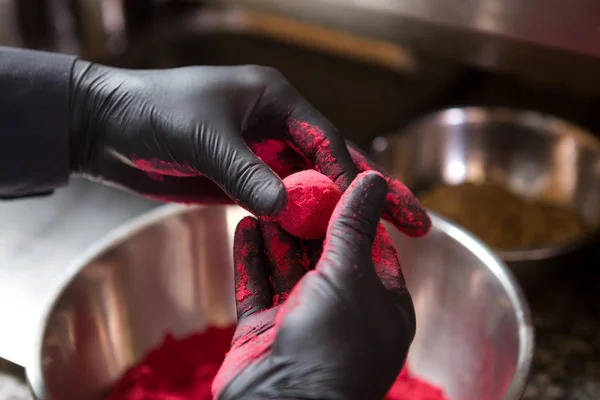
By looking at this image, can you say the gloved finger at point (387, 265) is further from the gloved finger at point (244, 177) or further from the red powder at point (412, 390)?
the red powder at point (412, 390)

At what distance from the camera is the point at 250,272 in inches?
26.8

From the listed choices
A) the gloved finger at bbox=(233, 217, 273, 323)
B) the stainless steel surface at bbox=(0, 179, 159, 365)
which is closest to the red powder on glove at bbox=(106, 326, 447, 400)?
the stainless steel surface at bbox=(0, 179, 159, 365)

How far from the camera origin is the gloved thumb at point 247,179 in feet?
2.09

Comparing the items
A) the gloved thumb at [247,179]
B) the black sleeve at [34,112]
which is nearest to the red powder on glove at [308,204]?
the gloved thumb at [247,179]

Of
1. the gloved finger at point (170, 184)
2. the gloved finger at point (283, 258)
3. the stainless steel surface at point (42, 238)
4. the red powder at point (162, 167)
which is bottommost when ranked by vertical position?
the stainless steel surface at point (42, 238)

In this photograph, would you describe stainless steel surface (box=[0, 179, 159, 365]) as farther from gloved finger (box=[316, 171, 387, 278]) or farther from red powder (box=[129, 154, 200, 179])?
gloved finger (box=[316, 171, 387, 278])

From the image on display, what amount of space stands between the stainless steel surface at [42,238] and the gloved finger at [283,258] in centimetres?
42

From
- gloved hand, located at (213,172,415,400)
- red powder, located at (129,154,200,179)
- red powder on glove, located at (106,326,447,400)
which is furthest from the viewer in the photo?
red powder on glove, located at (106,326,447,400)

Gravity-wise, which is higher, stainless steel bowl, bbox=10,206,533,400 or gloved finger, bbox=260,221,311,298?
gloved finger, bbox=260,221,311,298

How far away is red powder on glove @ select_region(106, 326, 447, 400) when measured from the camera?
88cm

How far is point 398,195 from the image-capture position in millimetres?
745

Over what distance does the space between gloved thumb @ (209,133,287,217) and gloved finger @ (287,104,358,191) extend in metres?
Result: 0.07

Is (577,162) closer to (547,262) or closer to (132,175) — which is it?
(547,262)

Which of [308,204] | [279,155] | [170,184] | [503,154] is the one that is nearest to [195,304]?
[170,184]
